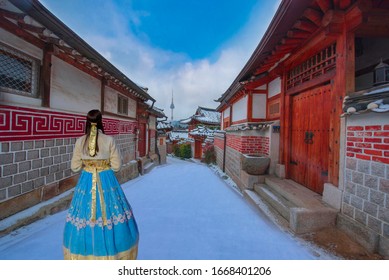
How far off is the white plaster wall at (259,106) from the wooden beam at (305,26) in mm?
3147

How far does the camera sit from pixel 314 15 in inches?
119

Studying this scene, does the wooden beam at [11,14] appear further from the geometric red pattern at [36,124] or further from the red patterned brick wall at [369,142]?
the red patterned brick wall at [369,142]

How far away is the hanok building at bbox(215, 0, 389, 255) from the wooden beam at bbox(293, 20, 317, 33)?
2cm

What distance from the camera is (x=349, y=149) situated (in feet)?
9.09

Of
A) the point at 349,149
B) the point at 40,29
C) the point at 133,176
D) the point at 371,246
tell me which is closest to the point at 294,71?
the point at 349,149

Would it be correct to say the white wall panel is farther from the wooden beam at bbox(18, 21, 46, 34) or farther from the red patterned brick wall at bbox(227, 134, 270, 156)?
the wooden beam at bbox(18, 21, 46, 34)

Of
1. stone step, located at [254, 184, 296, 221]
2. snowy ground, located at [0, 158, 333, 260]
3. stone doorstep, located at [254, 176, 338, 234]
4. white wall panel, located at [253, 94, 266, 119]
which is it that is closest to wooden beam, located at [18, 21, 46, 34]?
snowy ground, located at [0, 158, 333, 260]

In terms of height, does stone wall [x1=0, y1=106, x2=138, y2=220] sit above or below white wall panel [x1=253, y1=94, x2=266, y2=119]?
below

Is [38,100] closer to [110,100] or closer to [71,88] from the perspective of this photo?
[71,88]

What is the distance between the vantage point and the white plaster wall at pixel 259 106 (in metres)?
6.48

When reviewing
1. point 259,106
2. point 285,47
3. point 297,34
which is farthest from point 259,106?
point 297,34

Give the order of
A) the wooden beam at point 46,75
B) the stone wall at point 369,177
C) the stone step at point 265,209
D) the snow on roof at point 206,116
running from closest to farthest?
the stone wall at point 369,177
the stone step at point 265,209
the wooden beam at point 46,75
the snow on roof at point 206,116

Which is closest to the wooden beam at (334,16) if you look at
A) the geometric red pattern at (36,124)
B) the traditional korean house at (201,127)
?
the geometric red pattern at (36,124)

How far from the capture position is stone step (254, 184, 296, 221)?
329 centimetres
